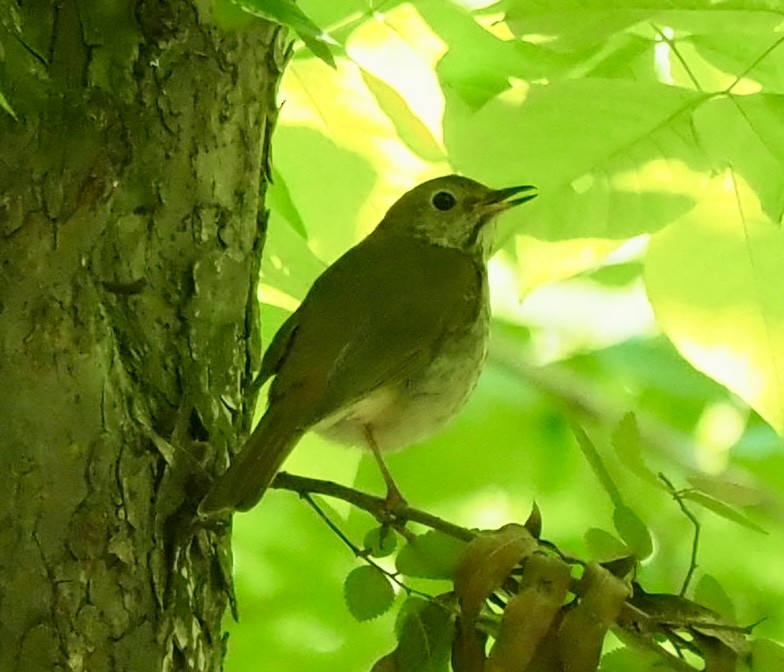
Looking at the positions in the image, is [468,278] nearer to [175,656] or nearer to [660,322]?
[660,322]

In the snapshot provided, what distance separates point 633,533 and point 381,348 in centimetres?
43

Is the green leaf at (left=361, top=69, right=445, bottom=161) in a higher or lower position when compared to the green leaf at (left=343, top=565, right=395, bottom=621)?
higher

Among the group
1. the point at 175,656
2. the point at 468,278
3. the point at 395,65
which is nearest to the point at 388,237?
the point at 468,278

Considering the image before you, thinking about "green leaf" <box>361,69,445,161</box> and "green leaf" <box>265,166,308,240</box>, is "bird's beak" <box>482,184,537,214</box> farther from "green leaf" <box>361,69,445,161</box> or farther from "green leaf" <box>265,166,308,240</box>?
"green leaf" <box>265,166,308,240</box>

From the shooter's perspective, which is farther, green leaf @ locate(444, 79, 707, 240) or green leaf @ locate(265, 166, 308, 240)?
green leaf @ locate(265, 166, 308, 240)

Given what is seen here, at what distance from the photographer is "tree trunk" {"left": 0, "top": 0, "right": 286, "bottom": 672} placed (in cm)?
97

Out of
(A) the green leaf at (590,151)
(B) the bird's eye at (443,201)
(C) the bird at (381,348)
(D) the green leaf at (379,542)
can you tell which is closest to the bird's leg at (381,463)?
(C) the bird at (381,348)

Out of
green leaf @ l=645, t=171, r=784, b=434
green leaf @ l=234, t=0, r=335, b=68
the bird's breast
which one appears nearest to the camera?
green leaf @ l=234, t=0, r=335, b=68

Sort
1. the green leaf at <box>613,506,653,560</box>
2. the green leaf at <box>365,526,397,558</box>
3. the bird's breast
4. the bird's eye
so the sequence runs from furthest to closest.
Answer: the bird's eye < the bird's breast < the green leaf at <box>365,526,397,558</box> < the green leaf at <box>613,506,653,560</box>

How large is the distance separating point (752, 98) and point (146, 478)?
60 centimetres

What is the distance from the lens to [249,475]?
3.22 ft

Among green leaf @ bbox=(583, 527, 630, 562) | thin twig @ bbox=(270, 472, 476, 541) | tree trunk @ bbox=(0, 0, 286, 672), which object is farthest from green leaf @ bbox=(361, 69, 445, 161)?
green leaf @ bbox=(583, 527, 630, 562)

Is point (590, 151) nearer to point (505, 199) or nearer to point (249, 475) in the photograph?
point (505, 199)

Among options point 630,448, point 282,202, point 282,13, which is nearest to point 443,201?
point 282,202
